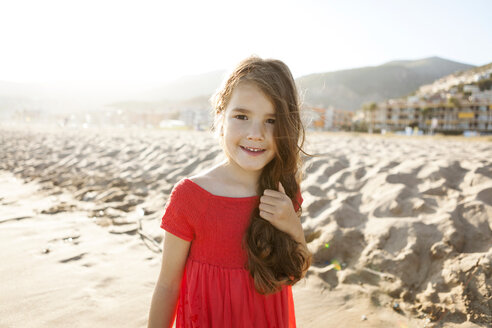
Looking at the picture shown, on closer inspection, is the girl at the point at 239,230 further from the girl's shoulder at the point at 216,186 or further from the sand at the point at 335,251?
the sand at the point at 335,251

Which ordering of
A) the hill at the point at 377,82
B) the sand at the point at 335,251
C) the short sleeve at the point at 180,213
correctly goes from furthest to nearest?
the hill at the point at 377,82, the sand at the point at 335,251, the short sleeve at the point at 180,213

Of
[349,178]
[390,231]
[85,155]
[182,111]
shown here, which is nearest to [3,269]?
[390,231]

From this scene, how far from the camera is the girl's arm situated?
1102mm

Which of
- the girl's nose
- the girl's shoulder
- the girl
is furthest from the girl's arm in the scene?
the girl's nose

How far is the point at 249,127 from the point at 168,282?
0.60 meters

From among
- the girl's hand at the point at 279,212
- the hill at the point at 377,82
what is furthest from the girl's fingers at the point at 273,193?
the hill at the point at 377,82

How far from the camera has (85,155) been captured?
726 centimetres

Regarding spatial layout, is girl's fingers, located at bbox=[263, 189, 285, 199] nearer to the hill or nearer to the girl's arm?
the girl's arm

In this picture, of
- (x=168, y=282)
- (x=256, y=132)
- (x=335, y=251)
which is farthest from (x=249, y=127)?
(x=335, y=251)

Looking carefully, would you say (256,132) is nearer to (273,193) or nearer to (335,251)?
(273,193)

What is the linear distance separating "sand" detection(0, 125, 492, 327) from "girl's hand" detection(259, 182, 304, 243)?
0.93 m

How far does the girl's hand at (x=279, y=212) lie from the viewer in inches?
43.6

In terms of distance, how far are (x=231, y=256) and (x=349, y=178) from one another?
2945 mm

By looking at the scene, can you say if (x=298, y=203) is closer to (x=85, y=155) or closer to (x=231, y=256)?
(x=231, y=256)
